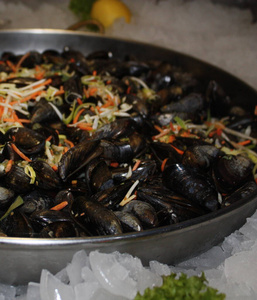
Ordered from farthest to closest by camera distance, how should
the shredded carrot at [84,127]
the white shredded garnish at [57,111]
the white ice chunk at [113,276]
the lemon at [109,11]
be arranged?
the lemon at [109,11], the white shredded garnish at [57,111], the shredded carrot at [84,127], the white ice chunk at [113,276]

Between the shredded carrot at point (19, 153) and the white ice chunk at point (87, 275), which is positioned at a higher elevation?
the white ice chunk at point (87, 275)

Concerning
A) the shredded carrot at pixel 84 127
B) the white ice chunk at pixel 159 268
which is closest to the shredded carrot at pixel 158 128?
the shredded carrot at pixel 84 127

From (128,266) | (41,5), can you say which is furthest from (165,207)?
(41,5)

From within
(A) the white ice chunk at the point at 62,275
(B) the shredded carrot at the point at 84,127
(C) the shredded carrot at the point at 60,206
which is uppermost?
(B) the shredded carrot at the point at 84,127

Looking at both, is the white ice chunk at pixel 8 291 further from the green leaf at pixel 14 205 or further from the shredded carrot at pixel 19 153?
the shredded carrot at pixel 19 153

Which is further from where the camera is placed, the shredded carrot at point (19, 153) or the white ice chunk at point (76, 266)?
the shredded carrot at point (19, 153)

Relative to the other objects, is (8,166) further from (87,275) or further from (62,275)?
(87,275)

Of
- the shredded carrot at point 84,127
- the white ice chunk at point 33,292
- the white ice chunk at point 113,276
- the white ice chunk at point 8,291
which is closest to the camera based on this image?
the white ice chunk at point 113,276
